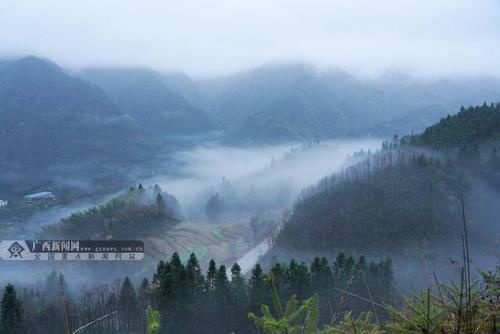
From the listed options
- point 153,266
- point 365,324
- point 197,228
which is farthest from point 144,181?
Result: point 365,324

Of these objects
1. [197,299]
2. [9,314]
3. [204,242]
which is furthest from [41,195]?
[197,299]

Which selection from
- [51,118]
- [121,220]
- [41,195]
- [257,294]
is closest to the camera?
[257,294]

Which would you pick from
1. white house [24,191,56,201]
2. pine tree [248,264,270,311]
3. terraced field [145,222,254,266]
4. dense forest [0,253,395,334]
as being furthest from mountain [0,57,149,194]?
pine tree [248,264,270,311]

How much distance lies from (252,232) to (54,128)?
96.5 meters

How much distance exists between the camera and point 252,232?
263 feet

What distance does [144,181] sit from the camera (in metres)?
139

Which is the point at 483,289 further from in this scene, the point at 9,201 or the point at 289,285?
the point at 9,201

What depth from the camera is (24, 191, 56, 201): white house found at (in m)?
103

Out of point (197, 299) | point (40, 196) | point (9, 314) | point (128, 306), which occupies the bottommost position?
point (128, 306)

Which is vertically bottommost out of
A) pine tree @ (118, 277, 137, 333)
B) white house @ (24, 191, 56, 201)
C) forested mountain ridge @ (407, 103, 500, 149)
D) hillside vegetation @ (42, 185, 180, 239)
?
pine tree @ (118, 277, 137, 333)

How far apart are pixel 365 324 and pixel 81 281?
168 feet

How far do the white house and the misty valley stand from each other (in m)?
0.68

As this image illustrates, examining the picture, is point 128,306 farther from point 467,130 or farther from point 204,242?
point 467,130

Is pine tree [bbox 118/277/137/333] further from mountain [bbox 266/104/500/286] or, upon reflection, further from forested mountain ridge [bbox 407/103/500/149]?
forested mountain ridge [bbox 407/103/500/149]
